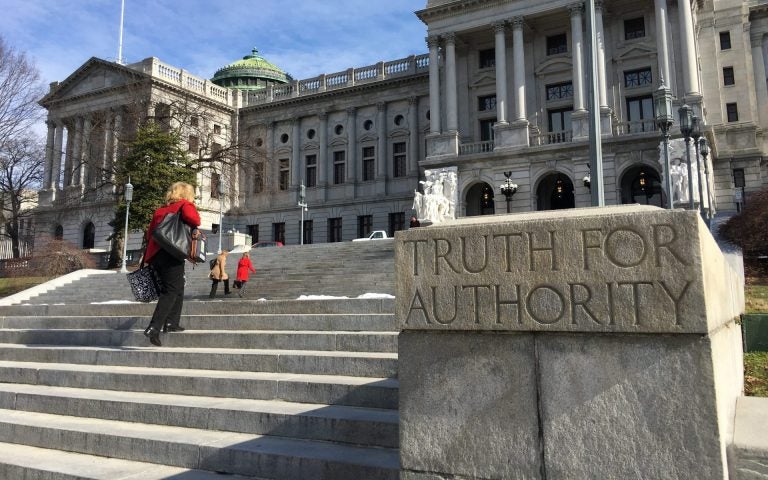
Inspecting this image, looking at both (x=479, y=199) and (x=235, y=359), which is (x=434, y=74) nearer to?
(x=479, y=199)

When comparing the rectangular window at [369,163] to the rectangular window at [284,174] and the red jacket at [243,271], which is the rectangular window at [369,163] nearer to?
the rectangular window at [284,174]

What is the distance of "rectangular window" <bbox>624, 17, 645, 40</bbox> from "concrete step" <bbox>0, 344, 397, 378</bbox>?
37952mm

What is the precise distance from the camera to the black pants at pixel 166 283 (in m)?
6.90

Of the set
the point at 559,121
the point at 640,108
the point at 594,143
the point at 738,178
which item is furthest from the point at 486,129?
the point at 594,143

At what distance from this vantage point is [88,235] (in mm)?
53469

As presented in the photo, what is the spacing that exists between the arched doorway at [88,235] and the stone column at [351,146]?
25.1 meters

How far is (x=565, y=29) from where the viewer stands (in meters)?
38.5

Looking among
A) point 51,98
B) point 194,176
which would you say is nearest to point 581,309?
point 194,176

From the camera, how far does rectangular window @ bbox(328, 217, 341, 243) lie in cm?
5025

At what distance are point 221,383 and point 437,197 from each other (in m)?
26.3

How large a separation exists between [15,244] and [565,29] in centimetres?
4534

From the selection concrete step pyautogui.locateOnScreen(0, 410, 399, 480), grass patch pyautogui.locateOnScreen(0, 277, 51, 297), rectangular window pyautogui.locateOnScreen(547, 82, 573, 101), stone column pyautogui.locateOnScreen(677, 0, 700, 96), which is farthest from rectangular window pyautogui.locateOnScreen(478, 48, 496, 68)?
concrete step pyautogui.locateOnScreen(0, 410, 399, 480)

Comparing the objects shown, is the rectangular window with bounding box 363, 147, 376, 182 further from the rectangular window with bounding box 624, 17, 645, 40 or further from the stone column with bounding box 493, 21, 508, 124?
the rectangular window with bounding box 624, 17, 645, 40

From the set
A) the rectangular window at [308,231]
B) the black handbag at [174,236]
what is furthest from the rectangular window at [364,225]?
the black handbag at [174,236]
